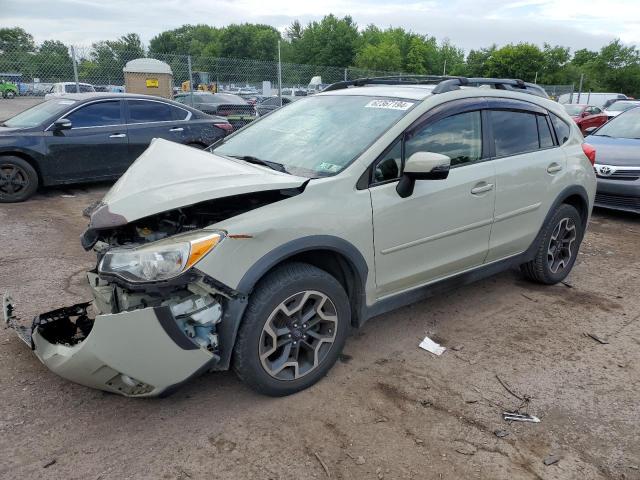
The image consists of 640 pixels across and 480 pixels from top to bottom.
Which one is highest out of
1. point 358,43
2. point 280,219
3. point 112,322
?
point 358,43

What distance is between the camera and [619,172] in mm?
7301

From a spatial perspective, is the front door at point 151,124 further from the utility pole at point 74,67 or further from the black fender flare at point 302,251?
the black fender flare at point 302,251

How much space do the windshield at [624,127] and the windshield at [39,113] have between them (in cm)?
868

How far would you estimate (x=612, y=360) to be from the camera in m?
3.53

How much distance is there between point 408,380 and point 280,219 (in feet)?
4.39

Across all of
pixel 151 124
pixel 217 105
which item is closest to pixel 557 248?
pixel 151 124

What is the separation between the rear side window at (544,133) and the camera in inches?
170

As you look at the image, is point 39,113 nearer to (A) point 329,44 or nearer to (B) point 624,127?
(B) point 624,127

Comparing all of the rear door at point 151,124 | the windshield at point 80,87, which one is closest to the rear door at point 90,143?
the rear door at point 151,124

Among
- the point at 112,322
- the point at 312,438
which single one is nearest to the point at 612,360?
the point at 312,438

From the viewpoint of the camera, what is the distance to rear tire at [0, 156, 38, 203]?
23.8 ft

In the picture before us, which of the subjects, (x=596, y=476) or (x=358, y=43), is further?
(x=358, y=43)

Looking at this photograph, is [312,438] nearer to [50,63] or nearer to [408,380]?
[408,380]

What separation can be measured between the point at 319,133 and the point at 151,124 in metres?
5.83
